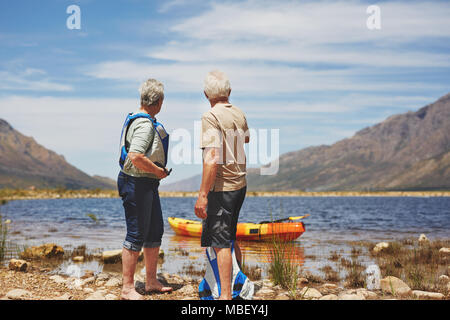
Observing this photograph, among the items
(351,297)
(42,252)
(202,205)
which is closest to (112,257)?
(42,252)

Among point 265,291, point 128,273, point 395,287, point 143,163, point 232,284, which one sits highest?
point 143,163

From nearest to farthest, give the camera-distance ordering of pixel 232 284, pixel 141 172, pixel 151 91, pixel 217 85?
1. pixel 217 85
2. pixel 141 172
3. pixel 151 91
4. pixel 232 284

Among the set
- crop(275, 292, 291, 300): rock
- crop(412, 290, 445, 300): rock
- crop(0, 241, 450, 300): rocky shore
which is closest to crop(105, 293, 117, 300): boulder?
crop(0, 241, 450, 300): rocky shore

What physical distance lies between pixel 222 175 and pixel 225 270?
1.04 m

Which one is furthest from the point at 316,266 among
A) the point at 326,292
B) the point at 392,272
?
the point at 326,292

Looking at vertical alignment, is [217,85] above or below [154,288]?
above

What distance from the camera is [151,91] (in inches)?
218

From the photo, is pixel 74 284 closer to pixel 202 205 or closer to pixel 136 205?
pixel 136 205

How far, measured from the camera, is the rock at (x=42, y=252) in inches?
456

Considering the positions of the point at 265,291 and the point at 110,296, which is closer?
the point at 110,296

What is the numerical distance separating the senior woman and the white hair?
0.66 meters

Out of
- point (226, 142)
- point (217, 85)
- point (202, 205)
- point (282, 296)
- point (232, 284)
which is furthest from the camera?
point (282, 296)

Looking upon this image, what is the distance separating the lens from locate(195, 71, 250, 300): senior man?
16.3ft
